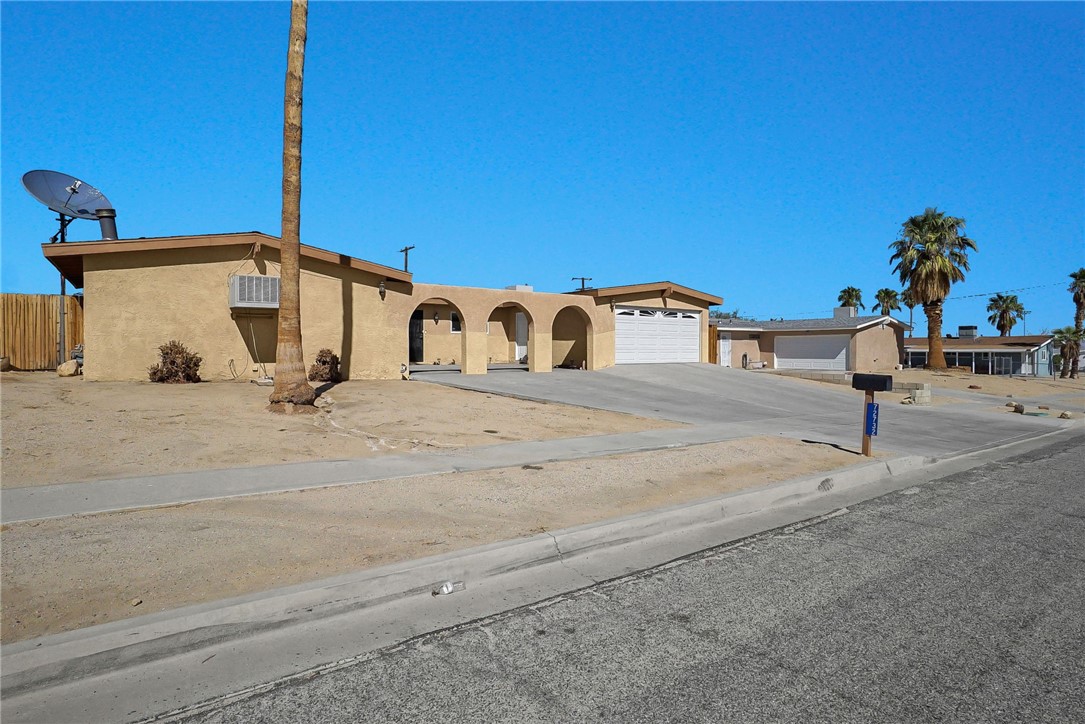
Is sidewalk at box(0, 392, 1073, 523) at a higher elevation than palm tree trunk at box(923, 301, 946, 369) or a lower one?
lower

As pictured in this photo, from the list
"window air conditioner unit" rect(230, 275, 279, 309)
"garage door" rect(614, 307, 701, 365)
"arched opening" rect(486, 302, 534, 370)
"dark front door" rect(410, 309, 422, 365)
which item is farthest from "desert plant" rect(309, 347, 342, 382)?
"arched opening" rect(486, 302, 534, 370)

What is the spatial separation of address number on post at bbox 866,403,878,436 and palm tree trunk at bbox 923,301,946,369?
3488 centimetres

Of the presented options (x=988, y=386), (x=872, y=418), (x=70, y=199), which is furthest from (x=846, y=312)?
(x=70, y=199)

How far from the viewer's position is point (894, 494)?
9.25 meters

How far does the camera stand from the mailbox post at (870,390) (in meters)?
10.9

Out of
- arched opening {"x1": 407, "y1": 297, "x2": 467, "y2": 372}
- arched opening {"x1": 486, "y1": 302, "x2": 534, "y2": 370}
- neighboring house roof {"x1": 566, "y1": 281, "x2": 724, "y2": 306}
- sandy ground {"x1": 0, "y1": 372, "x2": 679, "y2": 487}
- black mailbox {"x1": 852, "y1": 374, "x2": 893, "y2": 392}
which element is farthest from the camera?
arched opening {"x1": 486, "y1": 302, "x2": 534, "y2": 370}

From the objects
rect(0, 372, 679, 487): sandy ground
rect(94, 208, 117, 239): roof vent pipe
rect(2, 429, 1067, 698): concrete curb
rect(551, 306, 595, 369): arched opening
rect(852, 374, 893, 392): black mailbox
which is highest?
rect(94, 208, 117, 239): roof vent pipe

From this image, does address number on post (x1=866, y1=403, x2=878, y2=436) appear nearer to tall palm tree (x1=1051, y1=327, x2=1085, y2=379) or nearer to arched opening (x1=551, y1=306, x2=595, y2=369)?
arched opening (x1=551, y1=306, x2=595, y2=369)

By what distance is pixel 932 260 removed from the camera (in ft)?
132

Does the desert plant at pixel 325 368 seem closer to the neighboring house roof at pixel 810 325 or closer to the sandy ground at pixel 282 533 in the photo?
the sandy ground at pixel 282 533

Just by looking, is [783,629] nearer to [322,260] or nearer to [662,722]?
[662,722]

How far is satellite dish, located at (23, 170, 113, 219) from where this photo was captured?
59.9 feet

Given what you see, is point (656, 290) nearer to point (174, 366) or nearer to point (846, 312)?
point (174, 366)

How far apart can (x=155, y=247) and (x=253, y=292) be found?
97.8 inches
